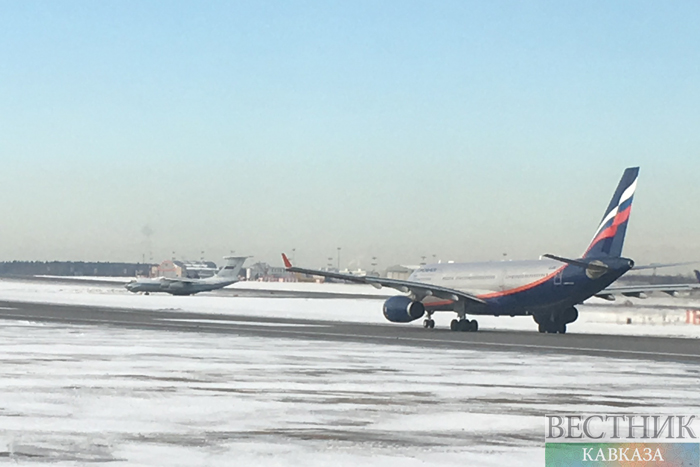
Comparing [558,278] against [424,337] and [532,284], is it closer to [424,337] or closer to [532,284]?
[532,284]

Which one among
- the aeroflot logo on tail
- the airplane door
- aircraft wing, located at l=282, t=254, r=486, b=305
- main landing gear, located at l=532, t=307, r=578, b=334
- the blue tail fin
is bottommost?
the aeroflot logo on tail

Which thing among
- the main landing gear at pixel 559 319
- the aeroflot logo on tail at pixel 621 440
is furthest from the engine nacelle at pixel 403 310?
the aeroflot logo on tail at pixel 621 440

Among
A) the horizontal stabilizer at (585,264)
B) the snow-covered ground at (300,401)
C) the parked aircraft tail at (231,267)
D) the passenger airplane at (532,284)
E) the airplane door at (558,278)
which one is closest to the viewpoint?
the snow-covered ground at (300,401)

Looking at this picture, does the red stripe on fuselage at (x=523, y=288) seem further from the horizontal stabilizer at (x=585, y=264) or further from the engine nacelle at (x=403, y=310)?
the engine nacelle at (x=403, y=310)

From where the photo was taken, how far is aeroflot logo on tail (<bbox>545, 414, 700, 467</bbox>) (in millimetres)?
11711

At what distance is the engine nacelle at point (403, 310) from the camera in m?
48.1

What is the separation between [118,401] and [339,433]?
5140mm

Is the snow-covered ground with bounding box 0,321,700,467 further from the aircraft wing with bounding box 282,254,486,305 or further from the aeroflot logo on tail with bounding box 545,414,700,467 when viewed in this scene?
the aircraft wing with bounding box 282,254,486,305

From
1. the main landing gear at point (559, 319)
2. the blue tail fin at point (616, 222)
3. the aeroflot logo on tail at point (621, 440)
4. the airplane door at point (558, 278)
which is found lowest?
the aeroflot logo on tail at point (621, 440)

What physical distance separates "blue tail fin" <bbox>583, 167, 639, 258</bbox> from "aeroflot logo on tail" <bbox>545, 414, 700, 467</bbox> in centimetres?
2700

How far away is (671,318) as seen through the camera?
62875 millimetres

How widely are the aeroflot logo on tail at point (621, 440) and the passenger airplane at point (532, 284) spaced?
2520cm

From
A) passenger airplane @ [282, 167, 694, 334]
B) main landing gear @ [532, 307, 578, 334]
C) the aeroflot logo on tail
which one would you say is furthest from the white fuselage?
the aeroflot logo on tail

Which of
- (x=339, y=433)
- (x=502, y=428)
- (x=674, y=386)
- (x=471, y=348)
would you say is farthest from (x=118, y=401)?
(x=471, y=348)
